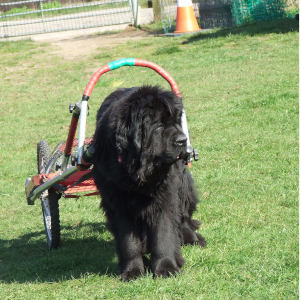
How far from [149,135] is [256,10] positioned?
1360 cm

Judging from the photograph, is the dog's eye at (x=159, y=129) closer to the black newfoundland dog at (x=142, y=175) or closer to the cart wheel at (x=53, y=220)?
the black newfoundland dog at (x=142, y=175)

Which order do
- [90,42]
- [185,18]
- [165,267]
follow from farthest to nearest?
[90,42] < [185,18] < [165,267]

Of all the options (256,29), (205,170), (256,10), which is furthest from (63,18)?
(205,170)

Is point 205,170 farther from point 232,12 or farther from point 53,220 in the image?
point 232,12

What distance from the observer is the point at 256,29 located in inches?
606

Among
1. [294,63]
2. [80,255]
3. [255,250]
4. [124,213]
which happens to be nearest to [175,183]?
[124,213]

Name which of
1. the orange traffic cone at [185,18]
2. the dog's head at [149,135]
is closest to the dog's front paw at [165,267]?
the dog's head at [149,135]

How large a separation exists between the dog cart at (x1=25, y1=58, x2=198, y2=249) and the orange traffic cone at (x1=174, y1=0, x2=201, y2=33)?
428 inches

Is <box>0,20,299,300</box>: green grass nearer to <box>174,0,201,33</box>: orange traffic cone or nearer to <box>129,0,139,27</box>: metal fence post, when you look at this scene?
<box>174,0,201,33</box>: orange traffic cone

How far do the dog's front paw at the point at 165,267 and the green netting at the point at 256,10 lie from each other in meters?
13.3

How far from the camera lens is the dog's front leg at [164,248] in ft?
14.3

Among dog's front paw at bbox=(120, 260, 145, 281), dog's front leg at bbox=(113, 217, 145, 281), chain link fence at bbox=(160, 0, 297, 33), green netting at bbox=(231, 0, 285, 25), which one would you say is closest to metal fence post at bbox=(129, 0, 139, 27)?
chain link fence at bbox=(160, 0, 297, 33)

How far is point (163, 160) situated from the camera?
3910 millimetres

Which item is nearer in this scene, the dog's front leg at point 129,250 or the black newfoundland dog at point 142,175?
the black newfoundland dog at point 142,175
